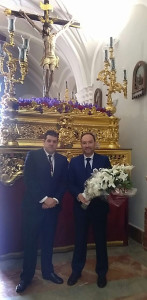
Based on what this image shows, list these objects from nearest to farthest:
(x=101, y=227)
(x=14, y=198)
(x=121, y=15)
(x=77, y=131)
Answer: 1. (x=101, y=227)
2. (x=14, y=198)
3. (x=77, y=131)
4. (x=121, y=15)

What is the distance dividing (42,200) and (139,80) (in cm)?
267

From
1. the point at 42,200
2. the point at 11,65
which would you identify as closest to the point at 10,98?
the point at 11,65

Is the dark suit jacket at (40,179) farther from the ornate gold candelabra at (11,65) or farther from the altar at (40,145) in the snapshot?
the ornate gold candelabra at (11,65)

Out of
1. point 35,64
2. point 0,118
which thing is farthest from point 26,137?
point 35,64

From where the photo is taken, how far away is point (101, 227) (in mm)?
2869

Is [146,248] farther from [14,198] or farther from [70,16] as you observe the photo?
[70,16]

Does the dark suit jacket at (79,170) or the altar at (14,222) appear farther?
the altar at (14,222)

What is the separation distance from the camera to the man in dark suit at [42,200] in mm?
2793

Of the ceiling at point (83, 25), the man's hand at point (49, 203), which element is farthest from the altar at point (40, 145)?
the ceiling at point (83, 25)

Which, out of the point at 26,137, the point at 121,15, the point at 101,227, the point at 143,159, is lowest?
the point at 101,227

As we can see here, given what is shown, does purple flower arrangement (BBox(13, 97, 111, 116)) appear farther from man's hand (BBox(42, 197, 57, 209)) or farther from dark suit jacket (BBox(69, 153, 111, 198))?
man's hand (BBox(42, 197, 57, 209))

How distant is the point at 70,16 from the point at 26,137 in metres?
3.67

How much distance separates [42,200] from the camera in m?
2.78

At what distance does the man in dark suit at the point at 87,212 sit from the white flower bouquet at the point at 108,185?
0.55ft
